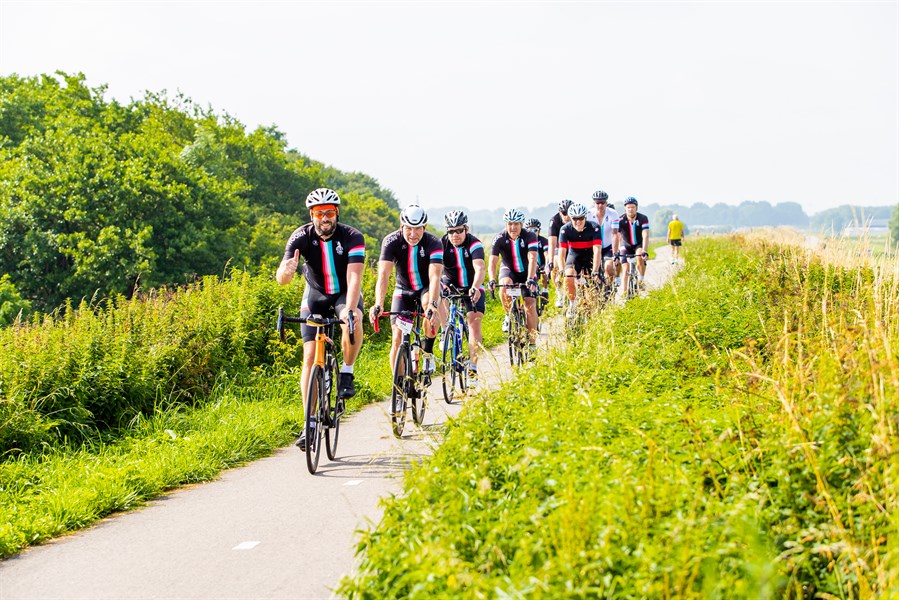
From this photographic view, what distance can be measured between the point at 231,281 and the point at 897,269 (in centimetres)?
1007

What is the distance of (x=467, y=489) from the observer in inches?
181

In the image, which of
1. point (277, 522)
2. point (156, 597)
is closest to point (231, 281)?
point (277, 522)

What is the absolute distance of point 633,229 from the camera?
19578 millimetres

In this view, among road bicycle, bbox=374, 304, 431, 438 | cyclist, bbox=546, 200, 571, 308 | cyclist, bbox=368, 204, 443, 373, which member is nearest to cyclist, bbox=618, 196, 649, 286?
cyclist, bbox=546, 200, 571, 308

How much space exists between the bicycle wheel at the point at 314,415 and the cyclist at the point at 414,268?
1.60 metres

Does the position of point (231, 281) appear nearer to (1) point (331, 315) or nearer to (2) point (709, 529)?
(1) point (331, 315)

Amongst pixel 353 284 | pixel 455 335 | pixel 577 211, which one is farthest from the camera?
pixel 577 211

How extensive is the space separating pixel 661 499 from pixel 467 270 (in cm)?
831

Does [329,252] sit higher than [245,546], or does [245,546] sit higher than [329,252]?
[329,252]

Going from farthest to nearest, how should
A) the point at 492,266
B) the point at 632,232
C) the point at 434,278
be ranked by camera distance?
the point at 632,232 → the point at 492,266 → the point at 434,278

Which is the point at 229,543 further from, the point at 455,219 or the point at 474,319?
the point at 474,319

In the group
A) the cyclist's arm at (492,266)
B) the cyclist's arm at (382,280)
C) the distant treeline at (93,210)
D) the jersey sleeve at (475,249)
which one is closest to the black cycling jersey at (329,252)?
the cyclist's arm at (382,280)

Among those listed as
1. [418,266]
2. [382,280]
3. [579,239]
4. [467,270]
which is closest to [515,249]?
[467,270]

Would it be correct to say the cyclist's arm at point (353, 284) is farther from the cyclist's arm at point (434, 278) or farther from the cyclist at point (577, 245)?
the cyclist at point (577, 245)
